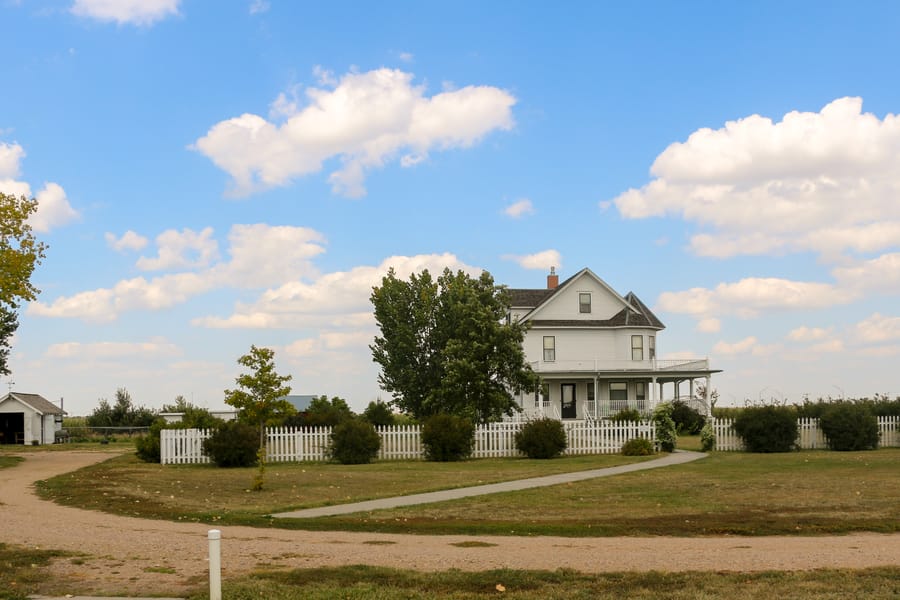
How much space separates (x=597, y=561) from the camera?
37.7 ft

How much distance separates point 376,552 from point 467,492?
7.99 metres

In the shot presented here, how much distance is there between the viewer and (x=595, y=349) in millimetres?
52219

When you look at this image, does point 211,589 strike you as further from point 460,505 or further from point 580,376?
point 580,376

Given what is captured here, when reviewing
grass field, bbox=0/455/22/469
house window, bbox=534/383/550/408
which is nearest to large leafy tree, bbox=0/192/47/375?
grass field, bbox=0/455/22/469

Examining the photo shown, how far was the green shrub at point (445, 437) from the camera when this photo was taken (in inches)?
1233

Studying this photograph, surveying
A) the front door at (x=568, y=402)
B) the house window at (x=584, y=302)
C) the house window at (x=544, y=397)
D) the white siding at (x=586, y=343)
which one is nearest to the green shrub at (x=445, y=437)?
the house window at (x=544, y=397)

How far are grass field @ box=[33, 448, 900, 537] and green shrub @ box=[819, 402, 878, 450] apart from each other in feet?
15.6

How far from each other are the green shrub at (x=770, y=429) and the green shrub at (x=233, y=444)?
17563mm

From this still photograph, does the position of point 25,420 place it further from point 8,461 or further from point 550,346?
point 550,346

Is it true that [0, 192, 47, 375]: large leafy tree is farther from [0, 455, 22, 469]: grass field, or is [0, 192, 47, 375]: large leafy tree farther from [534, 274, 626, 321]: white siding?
[534, 274, 626, 321]: white siding

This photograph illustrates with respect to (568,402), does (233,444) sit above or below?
below

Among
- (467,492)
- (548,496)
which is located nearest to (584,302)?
(467,492)

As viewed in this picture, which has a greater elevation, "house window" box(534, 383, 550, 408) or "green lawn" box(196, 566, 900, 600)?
"house window" box(534, 383, 550, 408)

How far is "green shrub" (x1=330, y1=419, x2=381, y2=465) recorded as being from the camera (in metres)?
30.8
